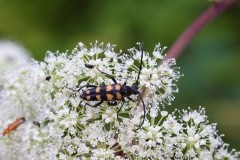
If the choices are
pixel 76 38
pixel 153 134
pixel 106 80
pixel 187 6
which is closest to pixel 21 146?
pixel 106 80

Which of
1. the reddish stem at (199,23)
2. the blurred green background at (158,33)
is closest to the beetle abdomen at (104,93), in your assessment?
the reddish stem at (199,23)

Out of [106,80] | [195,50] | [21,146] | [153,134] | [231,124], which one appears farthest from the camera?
[195,50]

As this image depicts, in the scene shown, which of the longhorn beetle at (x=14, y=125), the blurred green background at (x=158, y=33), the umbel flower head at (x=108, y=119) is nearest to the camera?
the umbel flower head at (x=108, y=119)

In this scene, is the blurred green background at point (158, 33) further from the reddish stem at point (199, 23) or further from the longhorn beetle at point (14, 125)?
the longhorn beetle at point (14, 125)

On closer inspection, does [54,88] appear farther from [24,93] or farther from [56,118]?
[24,93]

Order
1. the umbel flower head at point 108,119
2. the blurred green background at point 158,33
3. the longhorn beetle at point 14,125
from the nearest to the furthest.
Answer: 1. the umbel flower head at point 108,119
2. the longhorn beetle at point 14,125
3. the blurred green background at point 158,33

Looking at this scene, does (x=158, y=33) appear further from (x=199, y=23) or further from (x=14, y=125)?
(x=14, y=125)

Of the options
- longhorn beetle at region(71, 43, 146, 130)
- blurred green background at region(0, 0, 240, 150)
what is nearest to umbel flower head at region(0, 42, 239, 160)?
longhorn beetle at region(71, 43, 146, 130)
